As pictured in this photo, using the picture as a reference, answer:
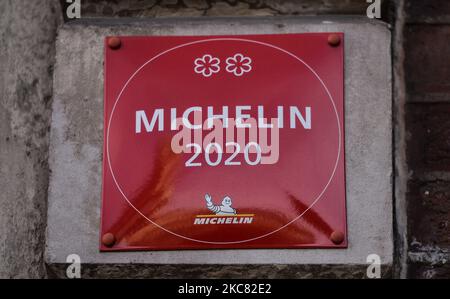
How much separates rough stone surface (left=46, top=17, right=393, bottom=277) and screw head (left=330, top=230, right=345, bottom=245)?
1.1 inches

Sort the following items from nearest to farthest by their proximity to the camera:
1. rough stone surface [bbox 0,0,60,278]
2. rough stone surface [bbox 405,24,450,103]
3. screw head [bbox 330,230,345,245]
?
screw head [bbox 330,230,345,245], rough stone surface [bbox 0,0,60,278], rough stone surface [bbox 405,24,450,103]

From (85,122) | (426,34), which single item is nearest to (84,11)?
(85,122)

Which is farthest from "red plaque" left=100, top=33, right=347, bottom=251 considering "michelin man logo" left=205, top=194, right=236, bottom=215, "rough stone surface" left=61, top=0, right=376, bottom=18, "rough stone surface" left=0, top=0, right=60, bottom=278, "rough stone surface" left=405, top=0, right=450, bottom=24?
"rough stone surface" left=405, top=0, right=450, bottom=24

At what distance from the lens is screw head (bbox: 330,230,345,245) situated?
2969 mm

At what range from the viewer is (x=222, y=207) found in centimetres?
300

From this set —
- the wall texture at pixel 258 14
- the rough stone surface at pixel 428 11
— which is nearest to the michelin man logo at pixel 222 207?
the wall texture at pixel 258 14

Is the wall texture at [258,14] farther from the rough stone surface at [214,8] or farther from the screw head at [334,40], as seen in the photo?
the screw head at [334,40]

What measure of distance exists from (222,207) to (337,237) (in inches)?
14.4

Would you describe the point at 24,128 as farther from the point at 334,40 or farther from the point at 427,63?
the point at 427,63

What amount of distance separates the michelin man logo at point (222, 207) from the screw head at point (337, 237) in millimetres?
311

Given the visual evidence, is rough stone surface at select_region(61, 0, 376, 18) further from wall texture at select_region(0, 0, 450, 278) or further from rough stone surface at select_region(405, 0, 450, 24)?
rough stone surface at select_region(405, 0, 450, 24)

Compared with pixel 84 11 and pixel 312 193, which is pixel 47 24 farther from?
pixel 312 193

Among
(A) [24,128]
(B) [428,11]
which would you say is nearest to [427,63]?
(B) [428,11]
